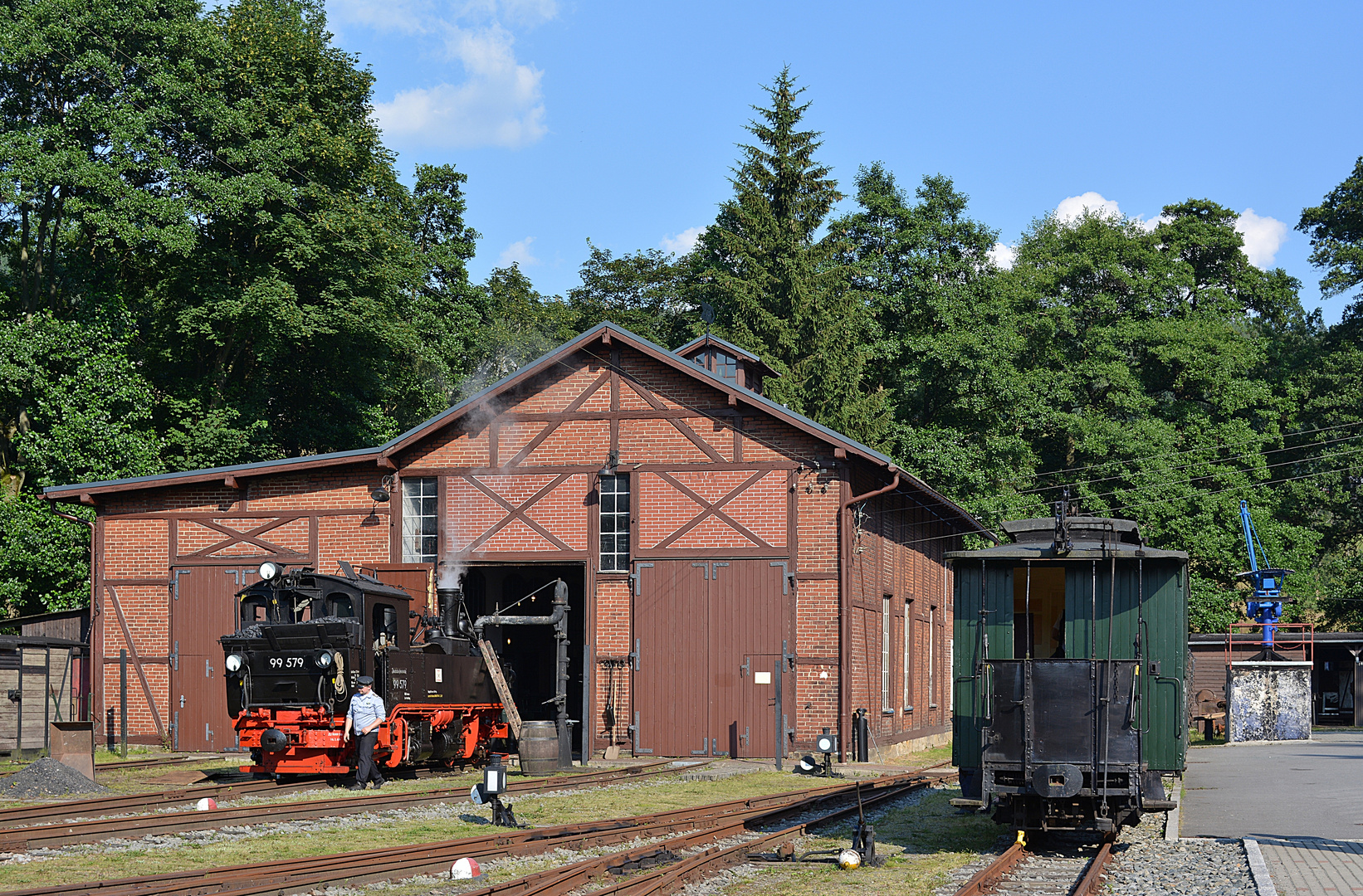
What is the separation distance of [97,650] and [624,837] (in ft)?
51.2

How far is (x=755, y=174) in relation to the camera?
165 feet

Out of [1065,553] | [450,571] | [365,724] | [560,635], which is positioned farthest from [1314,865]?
[450,571]

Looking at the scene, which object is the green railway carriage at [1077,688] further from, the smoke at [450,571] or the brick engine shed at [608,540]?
the smoke at [450,571]

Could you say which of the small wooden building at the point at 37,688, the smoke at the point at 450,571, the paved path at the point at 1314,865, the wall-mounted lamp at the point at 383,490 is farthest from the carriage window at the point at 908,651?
the small wooden building at the point at 37,688

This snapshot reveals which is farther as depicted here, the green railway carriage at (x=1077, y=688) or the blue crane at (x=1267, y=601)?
the blue crane at (x=1267, y=601)

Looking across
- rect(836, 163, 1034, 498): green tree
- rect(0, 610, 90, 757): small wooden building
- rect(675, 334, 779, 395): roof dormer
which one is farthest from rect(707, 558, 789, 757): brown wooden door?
rect(836, 163, 1034, 498): green tree

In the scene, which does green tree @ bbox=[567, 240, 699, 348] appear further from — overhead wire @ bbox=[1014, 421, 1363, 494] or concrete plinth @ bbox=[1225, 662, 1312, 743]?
concrete plinth @ bbox=[1225, 662, 1312, 743]

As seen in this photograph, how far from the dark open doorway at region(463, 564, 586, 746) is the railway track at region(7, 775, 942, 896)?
10023 mm

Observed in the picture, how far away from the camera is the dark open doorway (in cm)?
2542

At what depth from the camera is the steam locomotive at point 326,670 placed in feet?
57.1

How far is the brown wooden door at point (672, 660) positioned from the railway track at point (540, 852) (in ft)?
23.7

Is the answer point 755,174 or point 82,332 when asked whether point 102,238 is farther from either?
point 755,174

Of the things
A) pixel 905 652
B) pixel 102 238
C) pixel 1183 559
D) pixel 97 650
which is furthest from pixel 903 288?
pixel 1183 559

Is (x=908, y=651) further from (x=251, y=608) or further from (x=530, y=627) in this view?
(x=251, y=608)
